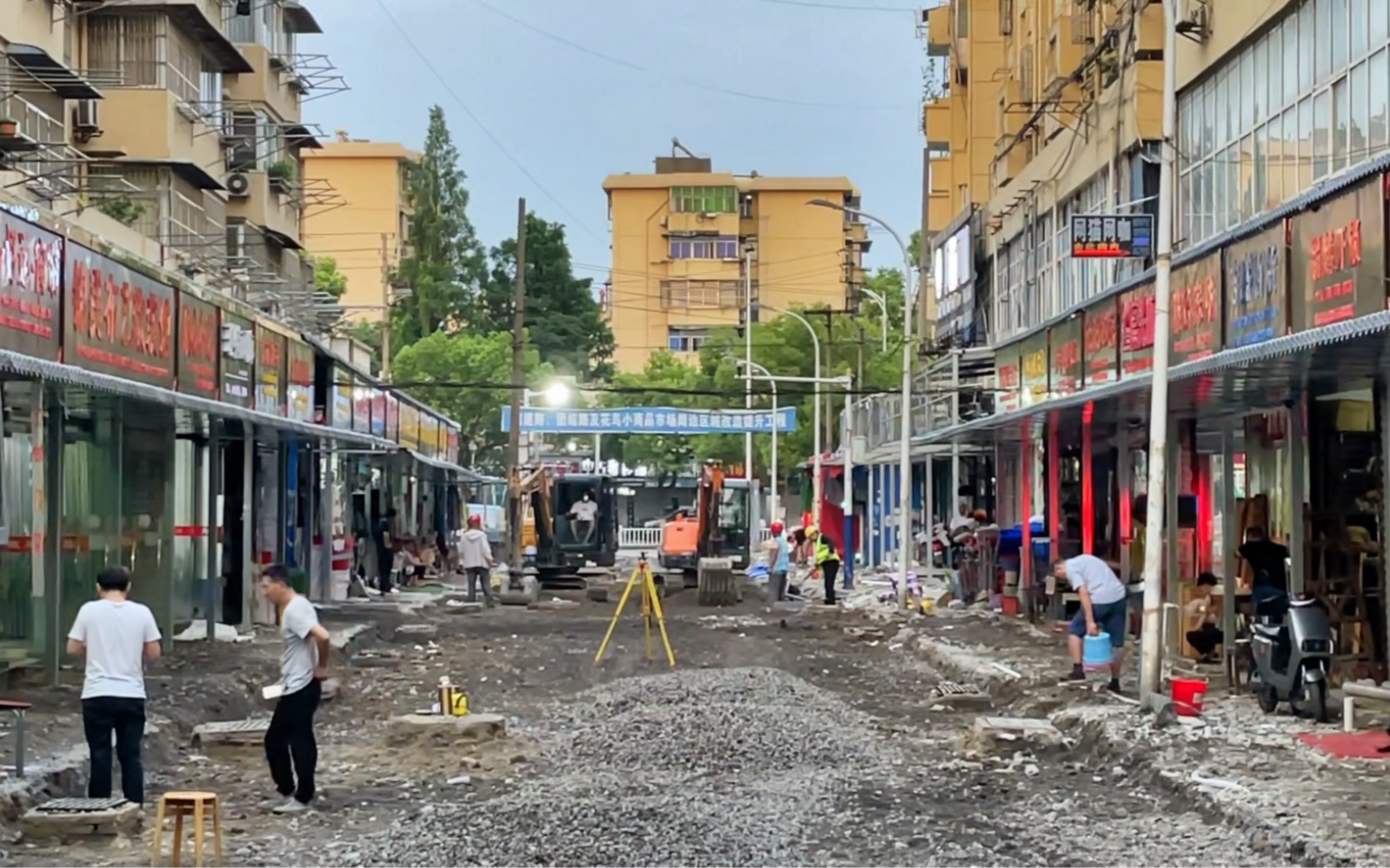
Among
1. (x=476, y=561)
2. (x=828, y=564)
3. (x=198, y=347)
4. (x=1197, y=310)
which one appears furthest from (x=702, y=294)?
(x=1197, y=310)

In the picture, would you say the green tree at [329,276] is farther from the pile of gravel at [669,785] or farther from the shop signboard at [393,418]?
the pile of gravel at [669,785]

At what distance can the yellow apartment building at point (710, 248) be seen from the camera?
354 feet

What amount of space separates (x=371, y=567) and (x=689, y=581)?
9447mm

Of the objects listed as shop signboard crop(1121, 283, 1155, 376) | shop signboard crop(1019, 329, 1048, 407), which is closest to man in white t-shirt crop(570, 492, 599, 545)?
shop signboard crop(1019, 329, 1048, 407)

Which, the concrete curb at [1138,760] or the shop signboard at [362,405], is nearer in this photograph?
the concrete curb at [1138,760]

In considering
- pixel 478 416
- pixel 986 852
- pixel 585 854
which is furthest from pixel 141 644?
pixel 478 416

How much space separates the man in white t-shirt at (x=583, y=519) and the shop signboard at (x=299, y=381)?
46.0 feet

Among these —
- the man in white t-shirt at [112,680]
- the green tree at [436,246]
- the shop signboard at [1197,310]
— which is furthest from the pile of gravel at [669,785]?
the green tree at [436,246]

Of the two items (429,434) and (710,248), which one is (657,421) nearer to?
(429,434)

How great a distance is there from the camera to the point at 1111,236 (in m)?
25.9

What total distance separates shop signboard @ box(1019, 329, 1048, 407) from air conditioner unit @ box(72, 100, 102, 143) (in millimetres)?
17426

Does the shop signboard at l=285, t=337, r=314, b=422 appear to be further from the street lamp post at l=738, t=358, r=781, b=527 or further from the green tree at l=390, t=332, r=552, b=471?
the green tree at l=390, t=332, r=552, b=471

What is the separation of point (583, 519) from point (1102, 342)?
80.1 feet

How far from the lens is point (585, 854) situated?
11086 millimetres
